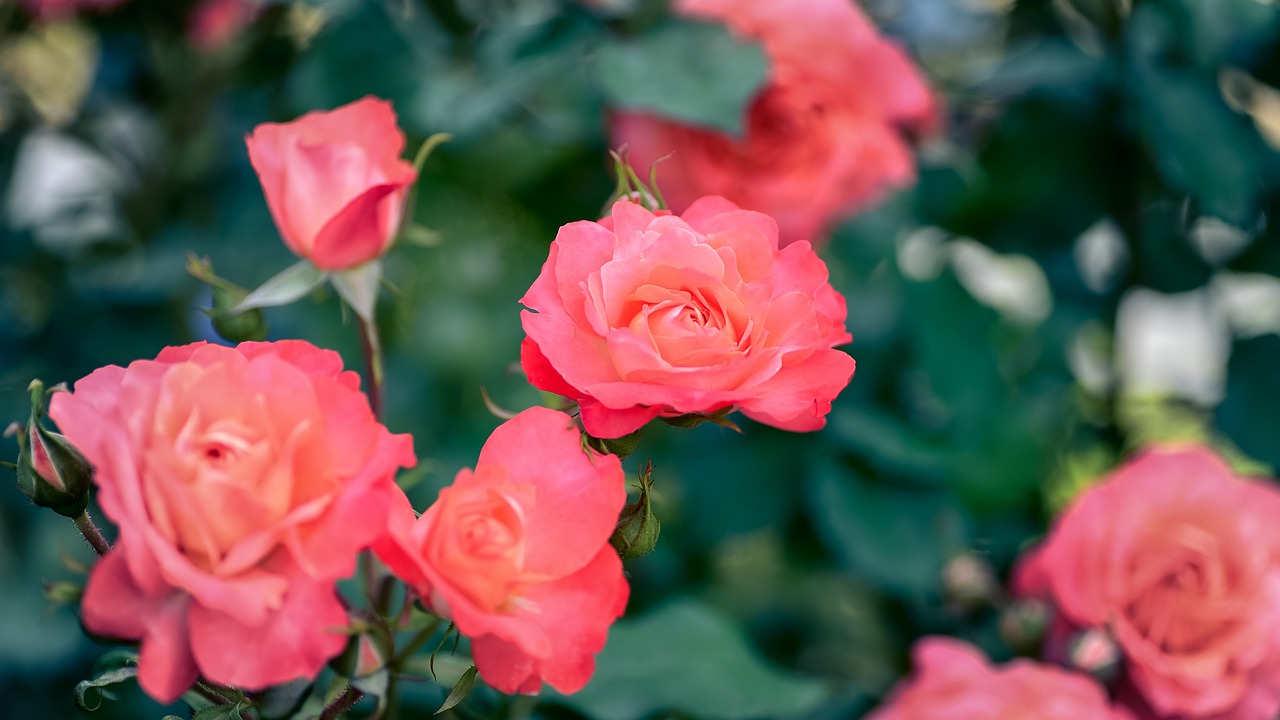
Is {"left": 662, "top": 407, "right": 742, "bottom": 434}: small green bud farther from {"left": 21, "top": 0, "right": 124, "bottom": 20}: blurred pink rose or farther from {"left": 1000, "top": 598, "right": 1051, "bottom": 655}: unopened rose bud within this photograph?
{"left": 21, "top": 0, "right": 124, "bottom": 20}: blurred pink rose

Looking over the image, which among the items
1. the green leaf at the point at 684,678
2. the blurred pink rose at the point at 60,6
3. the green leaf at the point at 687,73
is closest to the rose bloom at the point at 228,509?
the green leaf at the point at 684,678

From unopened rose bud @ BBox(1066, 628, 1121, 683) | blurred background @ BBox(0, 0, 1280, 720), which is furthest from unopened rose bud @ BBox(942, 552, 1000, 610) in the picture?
unopened rose bud @ BBox(1066, 628, 1121, 683)

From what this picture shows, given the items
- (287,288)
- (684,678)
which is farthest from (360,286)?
(684,678)

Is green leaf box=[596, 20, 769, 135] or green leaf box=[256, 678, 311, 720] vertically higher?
green leaf box=[596, 20, 769, 135]

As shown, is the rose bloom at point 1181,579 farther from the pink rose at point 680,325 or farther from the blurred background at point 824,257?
the pink rose at point 680,325

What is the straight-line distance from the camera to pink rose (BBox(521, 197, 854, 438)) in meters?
0.29

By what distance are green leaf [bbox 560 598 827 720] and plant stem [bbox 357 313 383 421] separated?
17 centimetres

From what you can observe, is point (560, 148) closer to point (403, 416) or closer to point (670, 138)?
point (670, 138)

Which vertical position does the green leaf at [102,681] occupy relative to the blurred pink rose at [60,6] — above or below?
above

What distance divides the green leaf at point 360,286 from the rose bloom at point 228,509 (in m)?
0.10

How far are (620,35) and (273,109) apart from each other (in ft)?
1.15

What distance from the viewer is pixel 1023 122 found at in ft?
2.54

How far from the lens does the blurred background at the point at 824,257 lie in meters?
0.67

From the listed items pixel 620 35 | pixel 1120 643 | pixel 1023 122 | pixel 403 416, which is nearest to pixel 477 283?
pixel 403 416
